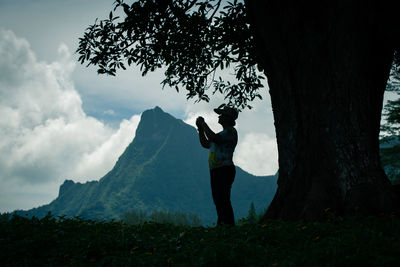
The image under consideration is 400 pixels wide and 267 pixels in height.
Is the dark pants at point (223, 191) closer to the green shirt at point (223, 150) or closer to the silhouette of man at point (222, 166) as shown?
the silhouette of man at point (222, 166)

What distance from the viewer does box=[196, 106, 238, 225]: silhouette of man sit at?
23.9ft

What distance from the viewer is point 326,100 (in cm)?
688

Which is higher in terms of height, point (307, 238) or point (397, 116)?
point (397, 116)

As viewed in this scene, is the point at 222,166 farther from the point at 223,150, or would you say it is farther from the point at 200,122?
the point at 200,122

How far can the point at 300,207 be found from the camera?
670 cm

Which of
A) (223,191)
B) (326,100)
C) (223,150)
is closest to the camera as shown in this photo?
(326,100)

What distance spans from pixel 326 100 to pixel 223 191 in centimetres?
283

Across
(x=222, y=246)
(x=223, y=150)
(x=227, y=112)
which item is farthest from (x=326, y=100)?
(x=222, y=246)

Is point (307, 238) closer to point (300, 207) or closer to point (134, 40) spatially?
point (300, 207)

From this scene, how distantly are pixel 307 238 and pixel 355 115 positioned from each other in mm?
2902

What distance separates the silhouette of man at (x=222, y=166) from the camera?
7.27 m

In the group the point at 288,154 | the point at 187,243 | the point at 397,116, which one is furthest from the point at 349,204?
the point at 397,116

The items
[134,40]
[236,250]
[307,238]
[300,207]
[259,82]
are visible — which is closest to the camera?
[236,250]

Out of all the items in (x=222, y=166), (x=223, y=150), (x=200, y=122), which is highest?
(x=200, y=122)
